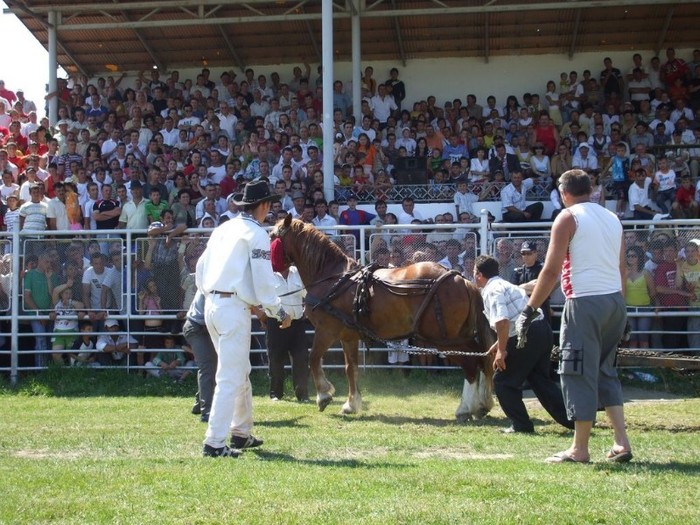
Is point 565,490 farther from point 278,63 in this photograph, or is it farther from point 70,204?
point 278,63

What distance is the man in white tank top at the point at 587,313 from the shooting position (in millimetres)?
6965

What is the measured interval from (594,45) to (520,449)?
17810 millimetres

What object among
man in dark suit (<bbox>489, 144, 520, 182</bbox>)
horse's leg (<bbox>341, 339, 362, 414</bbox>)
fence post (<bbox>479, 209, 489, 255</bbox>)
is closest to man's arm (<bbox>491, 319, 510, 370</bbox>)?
horse's leg (<bbox>341, 339, 362, 414</bbox>)

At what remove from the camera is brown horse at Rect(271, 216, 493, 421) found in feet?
36.1

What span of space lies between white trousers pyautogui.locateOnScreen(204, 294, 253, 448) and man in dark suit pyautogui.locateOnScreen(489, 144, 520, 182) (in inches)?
443

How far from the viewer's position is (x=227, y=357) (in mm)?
7730

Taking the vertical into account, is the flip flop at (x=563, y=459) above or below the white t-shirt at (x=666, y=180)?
below

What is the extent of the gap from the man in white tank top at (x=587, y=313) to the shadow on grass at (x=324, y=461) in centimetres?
131

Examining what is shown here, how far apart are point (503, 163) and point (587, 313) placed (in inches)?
466

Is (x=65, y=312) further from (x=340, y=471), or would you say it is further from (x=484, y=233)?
(x=340, y=471)

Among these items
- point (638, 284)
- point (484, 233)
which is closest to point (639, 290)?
point (638, 284)

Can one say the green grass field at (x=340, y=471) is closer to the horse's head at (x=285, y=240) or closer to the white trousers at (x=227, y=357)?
the white trousers at (x=227, y=357)

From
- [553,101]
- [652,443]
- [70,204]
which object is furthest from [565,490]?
[553,101]

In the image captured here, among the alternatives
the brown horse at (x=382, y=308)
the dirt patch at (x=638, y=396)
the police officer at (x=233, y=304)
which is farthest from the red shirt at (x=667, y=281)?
the police officer at (x=233, y=304)
